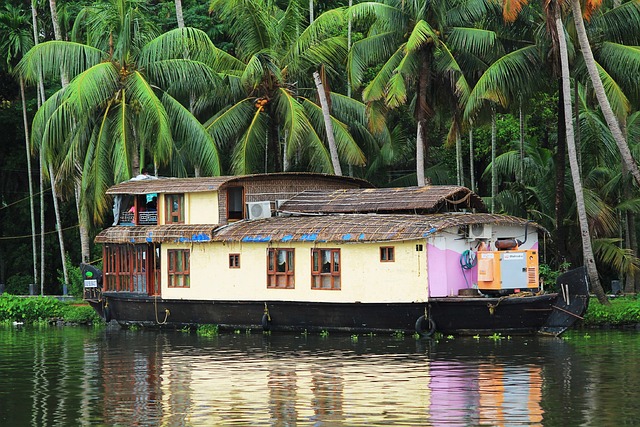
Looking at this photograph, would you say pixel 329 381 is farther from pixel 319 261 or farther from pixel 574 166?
pixel 574 166

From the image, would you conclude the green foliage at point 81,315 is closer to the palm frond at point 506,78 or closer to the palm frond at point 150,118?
the palm frond at point 150,118

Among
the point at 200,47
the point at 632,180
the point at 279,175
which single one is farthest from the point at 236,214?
the point at 632,180

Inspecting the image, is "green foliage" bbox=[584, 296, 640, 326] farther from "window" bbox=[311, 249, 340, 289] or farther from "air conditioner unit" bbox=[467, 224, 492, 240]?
"window" bbox=[311, 249, 340, 289]

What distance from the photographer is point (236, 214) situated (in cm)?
2877

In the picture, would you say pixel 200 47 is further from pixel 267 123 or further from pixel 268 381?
pixel 268 381

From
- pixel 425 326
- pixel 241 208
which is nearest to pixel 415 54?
pixel 241 208

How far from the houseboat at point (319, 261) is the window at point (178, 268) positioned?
0.10 feet

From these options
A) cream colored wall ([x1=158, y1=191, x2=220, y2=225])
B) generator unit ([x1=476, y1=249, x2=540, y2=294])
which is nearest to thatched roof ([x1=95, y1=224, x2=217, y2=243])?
cream colored wall ([x1=158, y1=191, x2=220, y2=225])

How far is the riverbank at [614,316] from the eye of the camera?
26.5 metres

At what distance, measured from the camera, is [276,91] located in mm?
32938

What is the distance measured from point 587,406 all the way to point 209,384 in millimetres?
6048

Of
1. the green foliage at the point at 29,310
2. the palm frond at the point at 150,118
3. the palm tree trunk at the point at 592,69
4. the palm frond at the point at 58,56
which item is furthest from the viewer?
the green foliage at the point at 29,310

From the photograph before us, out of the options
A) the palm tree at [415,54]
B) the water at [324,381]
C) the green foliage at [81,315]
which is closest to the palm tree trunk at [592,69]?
the palm tree at [415,54]

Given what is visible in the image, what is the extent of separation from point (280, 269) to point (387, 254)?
9.50 feet
